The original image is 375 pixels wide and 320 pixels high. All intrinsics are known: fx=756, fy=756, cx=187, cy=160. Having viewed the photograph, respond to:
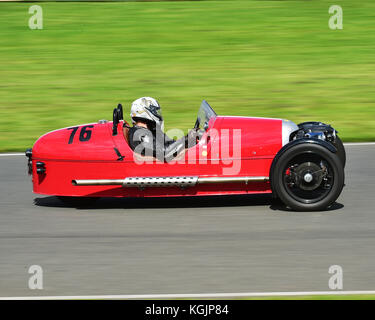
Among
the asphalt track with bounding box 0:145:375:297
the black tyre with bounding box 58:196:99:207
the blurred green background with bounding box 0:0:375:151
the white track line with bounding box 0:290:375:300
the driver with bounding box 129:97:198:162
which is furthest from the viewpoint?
the blurred green background with bounding box 0:0:375:151

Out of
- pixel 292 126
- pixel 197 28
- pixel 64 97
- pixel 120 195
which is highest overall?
pixel 197 28

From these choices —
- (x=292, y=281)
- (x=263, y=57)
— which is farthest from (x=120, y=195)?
(x=263, y=57)

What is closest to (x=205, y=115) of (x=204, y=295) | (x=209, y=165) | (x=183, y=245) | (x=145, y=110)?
(x=145, y=110)

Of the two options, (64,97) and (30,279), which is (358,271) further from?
(64,97)

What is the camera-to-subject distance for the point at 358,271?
6207 mm

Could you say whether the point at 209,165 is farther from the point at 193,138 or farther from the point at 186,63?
the point at 186,63

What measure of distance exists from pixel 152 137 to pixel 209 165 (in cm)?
71

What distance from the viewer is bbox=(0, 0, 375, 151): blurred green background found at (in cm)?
1354

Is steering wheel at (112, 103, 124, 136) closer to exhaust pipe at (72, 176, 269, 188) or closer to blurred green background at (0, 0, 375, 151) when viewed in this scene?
exhaust pipe at (72, 176, 269, 188)

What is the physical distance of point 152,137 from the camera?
8195 millimetres

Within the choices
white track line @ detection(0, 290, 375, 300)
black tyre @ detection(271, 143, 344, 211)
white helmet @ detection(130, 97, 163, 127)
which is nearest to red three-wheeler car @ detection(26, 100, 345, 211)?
black tyre @ detection(271, 143, 344, 211)

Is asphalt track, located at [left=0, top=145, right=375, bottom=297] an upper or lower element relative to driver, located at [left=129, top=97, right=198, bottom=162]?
lower

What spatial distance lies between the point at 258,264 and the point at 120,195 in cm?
225

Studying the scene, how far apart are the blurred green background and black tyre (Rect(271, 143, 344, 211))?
3.89 meters
